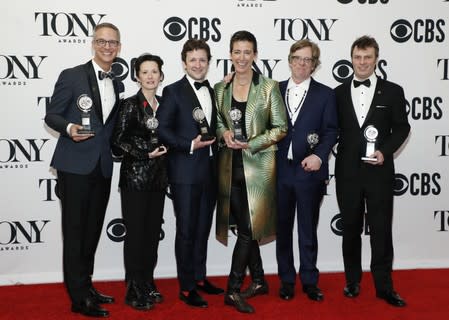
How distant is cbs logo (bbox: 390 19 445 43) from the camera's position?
4852mm

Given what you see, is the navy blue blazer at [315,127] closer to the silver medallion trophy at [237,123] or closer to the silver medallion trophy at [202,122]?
the silver medallion trophy at [237,123]

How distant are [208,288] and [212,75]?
1.81m

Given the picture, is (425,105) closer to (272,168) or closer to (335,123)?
(335,123)

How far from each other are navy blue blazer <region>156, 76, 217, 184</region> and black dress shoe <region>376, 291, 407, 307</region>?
62.5 inches

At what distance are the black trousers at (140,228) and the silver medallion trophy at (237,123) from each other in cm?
70

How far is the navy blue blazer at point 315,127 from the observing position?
388 centimetres

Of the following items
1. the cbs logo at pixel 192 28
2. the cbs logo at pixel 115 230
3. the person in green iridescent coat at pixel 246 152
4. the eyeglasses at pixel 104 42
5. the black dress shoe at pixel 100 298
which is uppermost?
the cbs logo at pixel 192 28

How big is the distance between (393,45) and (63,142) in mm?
3017

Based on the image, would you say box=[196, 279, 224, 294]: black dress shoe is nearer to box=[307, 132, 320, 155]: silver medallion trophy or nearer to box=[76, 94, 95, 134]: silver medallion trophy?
box=[307, 132, 320, 155]: silver medallion trophy

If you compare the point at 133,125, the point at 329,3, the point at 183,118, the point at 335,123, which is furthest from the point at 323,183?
the point at 329,3

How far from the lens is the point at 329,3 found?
15.6 ft

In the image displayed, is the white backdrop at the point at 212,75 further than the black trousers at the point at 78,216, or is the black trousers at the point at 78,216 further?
the white backdrop at the point at 212,75

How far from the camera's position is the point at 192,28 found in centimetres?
463

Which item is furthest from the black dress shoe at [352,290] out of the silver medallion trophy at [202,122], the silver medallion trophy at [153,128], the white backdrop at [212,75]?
the silver medallion trophy at [153,128]
